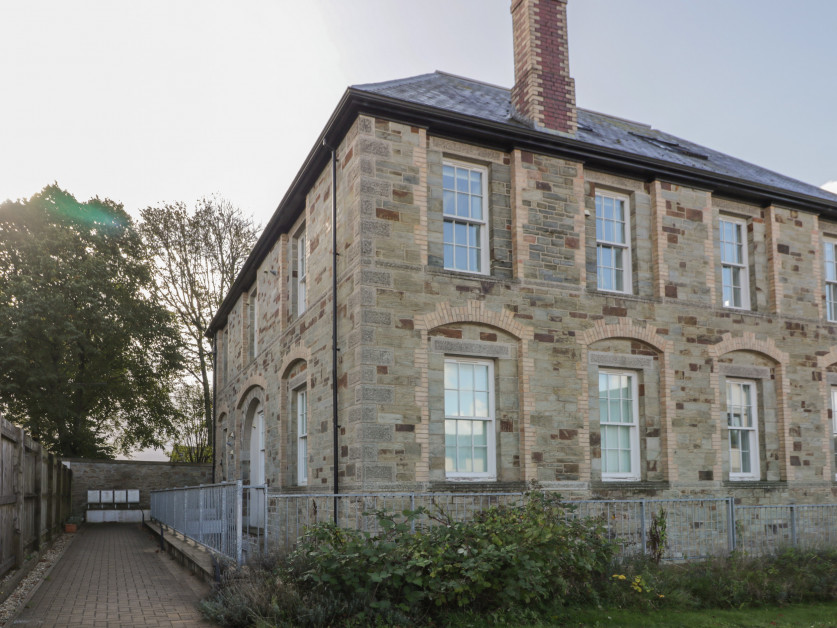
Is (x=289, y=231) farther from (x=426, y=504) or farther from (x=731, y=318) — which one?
(x=731, y=318)

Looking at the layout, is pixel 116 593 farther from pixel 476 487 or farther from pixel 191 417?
pixel 191 417

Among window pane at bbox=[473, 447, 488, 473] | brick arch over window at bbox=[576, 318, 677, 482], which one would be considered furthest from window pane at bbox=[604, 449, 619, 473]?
window pane at bbox=[473, 447, 488, 473]

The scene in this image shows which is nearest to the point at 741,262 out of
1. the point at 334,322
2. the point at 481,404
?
the point at 481,404

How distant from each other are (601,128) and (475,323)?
6776 mm

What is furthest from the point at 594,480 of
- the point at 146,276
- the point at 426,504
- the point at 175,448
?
the point at 175,448

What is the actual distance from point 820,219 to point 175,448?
3405 centimetres

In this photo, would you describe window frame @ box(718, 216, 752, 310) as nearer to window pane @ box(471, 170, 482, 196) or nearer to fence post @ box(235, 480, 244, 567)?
window pane @ box(471, 170, 482, 196)

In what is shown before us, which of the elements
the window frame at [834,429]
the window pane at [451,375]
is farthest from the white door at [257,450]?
the window frame at [834,429]

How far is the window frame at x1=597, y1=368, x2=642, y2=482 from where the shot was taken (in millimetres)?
13570

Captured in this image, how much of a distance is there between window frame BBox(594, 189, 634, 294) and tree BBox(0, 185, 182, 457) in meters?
21.6

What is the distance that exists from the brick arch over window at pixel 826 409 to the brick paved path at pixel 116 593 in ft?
42.9

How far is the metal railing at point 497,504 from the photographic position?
33.0 ft

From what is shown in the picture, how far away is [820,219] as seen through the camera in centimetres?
1717

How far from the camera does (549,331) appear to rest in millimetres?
13164
